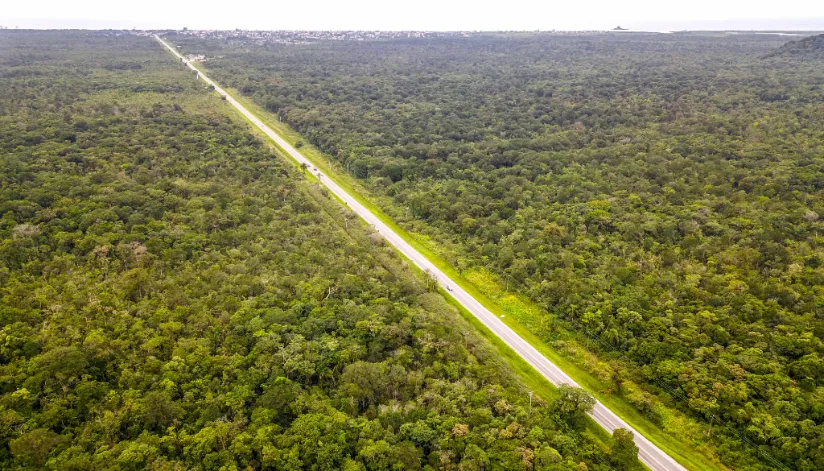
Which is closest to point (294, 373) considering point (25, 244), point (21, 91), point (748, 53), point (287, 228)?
point (287, 228)

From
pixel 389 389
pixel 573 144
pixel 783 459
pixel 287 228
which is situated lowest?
pixel 783 459

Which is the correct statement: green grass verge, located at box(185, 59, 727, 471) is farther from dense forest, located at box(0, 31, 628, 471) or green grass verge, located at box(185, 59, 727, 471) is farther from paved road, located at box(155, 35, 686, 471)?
dense forest, located at box(0, 31, 628, 471)

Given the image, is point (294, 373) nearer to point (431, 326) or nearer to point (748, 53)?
point (431, 326)

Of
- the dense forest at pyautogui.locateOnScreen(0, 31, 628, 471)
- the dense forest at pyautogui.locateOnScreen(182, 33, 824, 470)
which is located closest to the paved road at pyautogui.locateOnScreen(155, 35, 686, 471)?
the dense forest at pyautogui.locateOnScreen(0, 31, 628, 471)

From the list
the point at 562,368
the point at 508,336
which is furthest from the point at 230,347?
the point at 562,368

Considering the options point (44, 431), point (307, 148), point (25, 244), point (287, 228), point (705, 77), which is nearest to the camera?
point (44, 431)

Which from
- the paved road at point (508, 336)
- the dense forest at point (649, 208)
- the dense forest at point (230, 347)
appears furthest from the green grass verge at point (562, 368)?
the dense forest at point (230, 347)

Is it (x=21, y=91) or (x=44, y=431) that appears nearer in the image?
(x=44, y=431)

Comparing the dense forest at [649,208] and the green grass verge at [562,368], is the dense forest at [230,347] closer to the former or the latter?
the green grass verge at [562,368]
